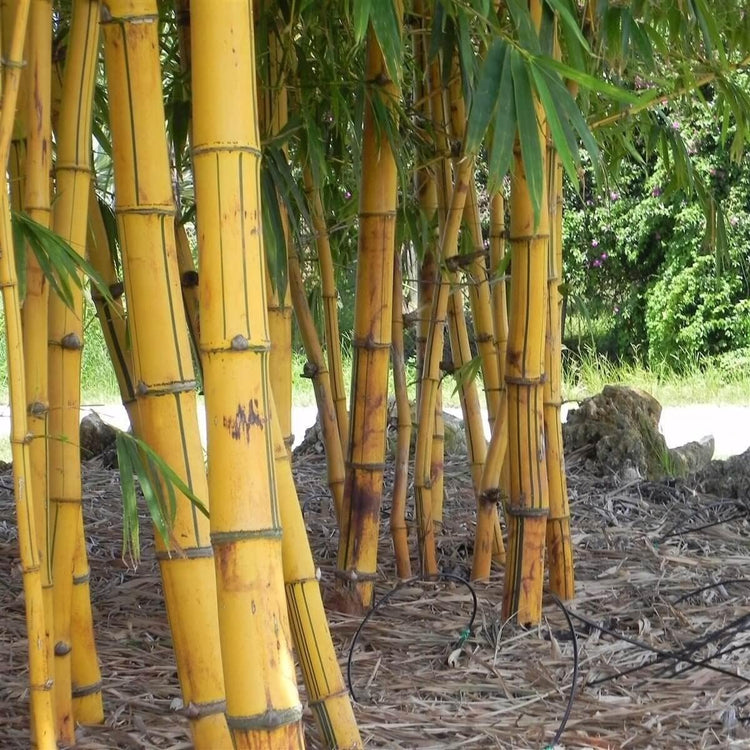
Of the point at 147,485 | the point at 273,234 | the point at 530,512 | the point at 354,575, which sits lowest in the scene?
the point at 354,575

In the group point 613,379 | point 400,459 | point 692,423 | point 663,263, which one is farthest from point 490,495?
point 663,263

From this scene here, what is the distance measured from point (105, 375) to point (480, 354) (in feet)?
16.6

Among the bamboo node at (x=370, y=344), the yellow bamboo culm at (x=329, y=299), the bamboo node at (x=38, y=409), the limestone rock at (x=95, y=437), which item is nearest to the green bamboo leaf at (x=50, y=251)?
the bamboo node at (x=38, y=409)

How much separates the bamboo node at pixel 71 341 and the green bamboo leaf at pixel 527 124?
56 cm

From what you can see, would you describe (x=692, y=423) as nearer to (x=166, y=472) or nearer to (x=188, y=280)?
(x=188, y=280)

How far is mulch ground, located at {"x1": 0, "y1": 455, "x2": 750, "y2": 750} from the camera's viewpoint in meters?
1.47

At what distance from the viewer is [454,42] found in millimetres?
1555

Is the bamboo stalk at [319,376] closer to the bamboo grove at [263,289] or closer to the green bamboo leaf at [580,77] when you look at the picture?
the bamboo grove at [263,289]

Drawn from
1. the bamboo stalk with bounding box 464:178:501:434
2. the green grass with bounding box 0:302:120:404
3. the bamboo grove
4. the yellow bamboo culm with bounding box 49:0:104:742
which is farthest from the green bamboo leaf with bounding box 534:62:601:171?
the green grass with bounding box 0:302:120:404

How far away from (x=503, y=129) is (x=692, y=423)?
4778mm

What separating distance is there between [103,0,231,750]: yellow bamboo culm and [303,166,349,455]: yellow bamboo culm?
831 millimetres

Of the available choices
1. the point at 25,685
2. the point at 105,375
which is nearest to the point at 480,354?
the point at 25,685

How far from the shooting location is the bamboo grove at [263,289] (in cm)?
92

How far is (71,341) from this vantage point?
1234 mm
